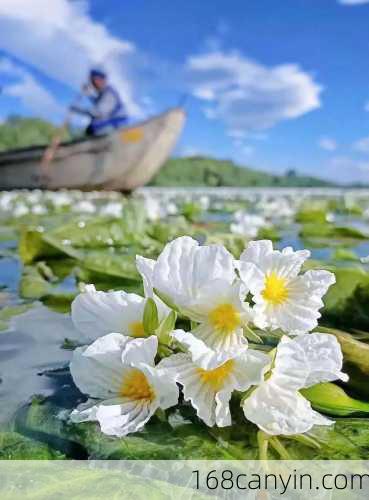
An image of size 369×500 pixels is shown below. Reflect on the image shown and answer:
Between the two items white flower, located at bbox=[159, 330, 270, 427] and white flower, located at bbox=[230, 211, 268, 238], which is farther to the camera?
white flower, located at bbox=[230, 211, 268, 238]

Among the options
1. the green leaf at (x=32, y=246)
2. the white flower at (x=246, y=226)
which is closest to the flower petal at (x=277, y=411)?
the green leaf at (x=32, y=246)

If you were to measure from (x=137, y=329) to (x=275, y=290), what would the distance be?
0.21 meters

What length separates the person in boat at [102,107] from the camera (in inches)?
596

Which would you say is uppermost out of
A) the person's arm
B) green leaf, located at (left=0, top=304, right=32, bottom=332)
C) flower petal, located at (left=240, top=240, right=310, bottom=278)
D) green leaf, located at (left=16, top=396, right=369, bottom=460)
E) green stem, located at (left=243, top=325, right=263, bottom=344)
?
the person's arm

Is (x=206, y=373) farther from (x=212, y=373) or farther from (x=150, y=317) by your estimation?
(x=150, y=317)

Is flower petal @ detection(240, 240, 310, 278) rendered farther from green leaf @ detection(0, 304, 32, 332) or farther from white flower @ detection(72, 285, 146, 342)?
green leaf @ detection(0, 304, 32, 332)

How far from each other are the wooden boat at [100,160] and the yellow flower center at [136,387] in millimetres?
12158

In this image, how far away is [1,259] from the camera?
3088 millimetres

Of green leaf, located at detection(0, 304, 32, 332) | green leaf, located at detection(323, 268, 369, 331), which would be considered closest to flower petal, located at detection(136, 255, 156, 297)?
green leaf, located at detection(323, 268, 369, 331)

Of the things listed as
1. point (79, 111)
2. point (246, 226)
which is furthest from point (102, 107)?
point (246, 226)

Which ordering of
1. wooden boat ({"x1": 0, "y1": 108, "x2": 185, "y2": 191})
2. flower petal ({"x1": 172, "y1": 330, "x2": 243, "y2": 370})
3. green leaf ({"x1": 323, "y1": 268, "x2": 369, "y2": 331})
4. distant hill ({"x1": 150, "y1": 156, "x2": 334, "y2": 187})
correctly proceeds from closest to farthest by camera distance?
1. flower petal ({"x1": 172, "y1": 330, "x2": 243, "y2": 370})
2. green leaf ({"x1": 323, "y1": 268, "x2": 369, "y2": 331})
3. wooden boat ({"x1": 0, "y1": 108, "x2": 185, "y2": 191})
4. distant hill ({"x1": 150, "y1": 156, "x2": 334, "y2": 187})

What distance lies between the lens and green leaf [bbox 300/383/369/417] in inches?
40.5

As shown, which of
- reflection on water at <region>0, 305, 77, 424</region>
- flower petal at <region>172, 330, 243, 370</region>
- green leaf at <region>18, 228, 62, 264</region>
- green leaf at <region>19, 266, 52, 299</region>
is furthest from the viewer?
green leaf at <region>18, 228, 62, 264</region>

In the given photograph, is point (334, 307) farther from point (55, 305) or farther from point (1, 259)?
point (1, 259)
